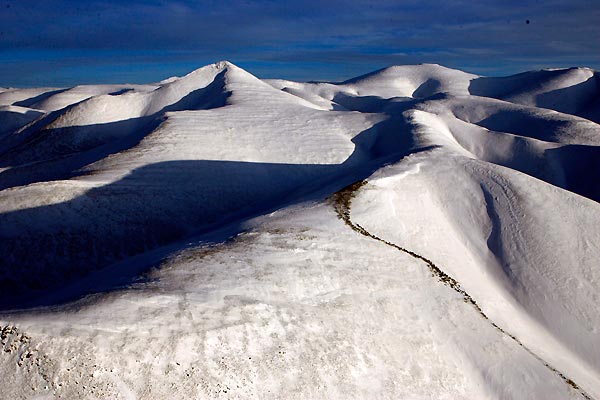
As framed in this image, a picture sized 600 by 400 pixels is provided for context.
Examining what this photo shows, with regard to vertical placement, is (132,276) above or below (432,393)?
above

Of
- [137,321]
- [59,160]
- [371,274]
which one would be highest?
[137,321]

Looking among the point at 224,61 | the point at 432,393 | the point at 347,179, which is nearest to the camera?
the point at 432,393

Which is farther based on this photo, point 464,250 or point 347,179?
point 347,179

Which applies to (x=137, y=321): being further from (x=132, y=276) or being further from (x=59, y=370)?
(x=132, y=276)

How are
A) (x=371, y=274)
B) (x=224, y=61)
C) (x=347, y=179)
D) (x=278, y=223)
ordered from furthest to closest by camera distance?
1. (x=224, y=61)
2. (x=347, y=179)
3. (x=278, y=223)
4. (x=371, y=274)

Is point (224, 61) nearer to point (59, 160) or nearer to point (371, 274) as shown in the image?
point (59, 160)

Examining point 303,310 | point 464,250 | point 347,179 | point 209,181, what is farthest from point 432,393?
point 209,181

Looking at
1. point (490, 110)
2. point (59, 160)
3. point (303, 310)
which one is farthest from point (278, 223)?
point (490, 110)
